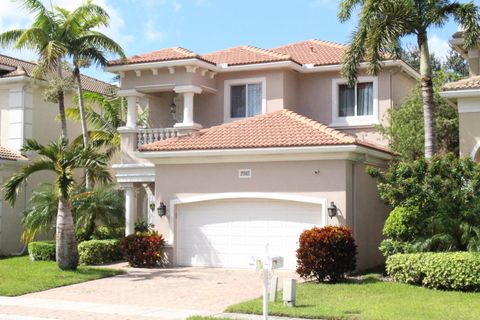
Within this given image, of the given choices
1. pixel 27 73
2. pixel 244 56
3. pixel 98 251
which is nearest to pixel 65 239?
pixel 98 251

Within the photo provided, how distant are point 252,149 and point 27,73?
38.6ft

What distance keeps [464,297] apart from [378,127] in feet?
30.6

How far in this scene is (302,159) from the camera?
63.3 ft

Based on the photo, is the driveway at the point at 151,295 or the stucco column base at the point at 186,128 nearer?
the driveway at the point at 151,295

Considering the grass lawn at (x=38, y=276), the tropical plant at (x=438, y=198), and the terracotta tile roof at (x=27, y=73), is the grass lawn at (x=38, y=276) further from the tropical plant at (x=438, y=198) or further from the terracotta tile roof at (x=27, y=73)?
the terracotta tile roof at (x=27, y=73)

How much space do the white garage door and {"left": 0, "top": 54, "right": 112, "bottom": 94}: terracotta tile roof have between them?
10178 millimetres

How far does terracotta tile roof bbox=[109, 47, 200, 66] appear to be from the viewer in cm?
2317

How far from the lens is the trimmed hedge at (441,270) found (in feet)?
50.1

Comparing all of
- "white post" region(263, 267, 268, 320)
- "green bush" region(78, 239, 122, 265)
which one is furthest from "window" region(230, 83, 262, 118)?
"white post" region(263, 267, 268, 320)

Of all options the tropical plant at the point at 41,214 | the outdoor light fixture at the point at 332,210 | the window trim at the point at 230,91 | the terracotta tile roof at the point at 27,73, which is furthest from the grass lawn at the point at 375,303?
the terracotta tile roof at the point at 27,73

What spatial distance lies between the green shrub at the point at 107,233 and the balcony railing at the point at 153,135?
303 centimetres

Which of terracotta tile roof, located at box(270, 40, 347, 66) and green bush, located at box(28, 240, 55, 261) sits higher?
terracotta tile roof, located at box(270, 40, 347, 66)

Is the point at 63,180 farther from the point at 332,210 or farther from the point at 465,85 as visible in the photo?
the point at 465,85

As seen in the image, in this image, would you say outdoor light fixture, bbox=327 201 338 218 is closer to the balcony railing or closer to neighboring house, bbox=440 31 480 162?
neighboring house, bbox=440 31 480 162
